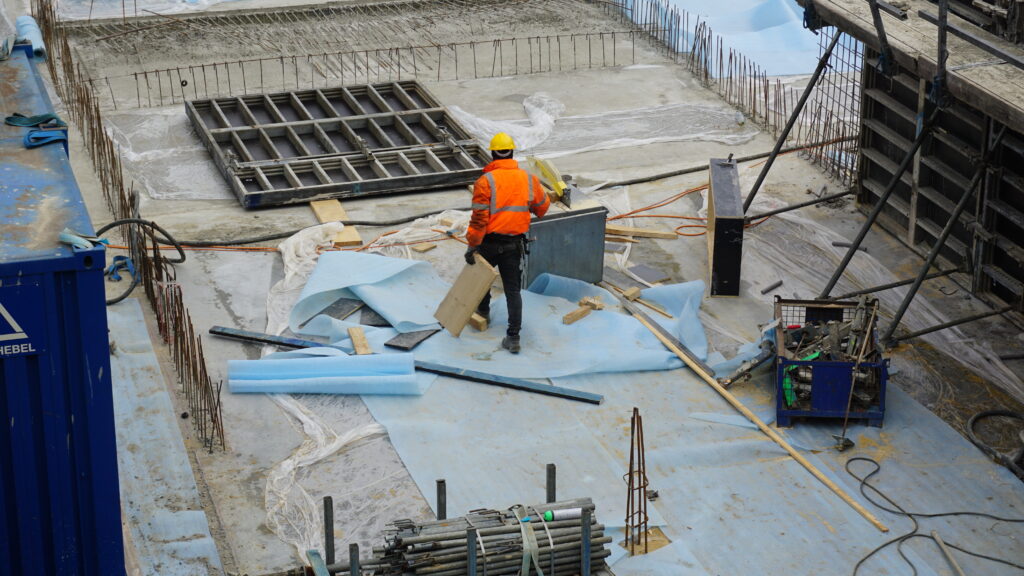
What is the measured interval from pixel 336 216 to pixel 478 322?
3.61m

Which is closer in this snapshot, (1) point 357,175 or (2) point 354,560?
(2) point 354,560

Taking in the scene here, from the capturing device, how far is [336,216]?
15969 millimetres

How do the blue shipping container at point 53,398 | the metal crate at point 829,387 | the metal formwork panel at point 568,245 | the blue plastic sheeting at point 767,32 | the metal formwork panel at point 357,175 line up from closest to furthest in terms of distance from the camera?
the blue shipping container at point 53,398
the metal crate at point 829,387
the metal formwork panel at point 568,245
the metal formwork panel at point 357,175
the blue plastic sheeting at point 767,32

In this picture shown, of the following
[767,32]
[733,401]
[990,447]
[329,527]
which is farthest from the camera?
[767,32]

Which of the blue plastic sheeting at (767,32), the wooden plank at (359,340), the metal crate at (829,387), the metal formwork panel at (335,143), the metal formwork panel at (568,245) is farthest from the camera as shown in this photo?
the blue plastic sheeting at (767,32)

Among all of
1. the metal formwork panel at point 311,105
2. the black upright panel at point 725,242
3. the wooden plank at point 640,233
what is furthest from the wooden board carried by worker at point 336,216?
the black upright panel at point 725,242

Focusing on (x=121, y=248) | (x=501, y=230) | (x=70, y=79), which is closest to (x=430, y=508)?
(x=501, y=230)

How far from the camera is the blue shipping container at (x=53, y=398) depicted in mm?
7516

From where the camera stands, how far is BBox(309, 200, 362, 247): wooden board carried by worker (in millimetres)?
15211

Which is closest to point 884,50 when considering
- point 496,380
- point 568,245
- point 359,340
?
point 568,245

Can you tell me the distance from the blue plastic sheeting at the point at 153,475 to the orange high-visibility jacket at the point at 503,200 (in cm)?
330

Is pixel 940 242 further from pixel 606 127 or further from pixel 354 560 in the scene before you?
pixel 606 127

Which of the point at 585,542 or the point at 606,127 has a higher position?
the point at 606,127

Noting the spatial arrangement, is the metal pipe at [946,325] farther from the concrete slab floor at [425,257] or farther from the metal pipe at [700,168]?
the metal pipe at [700,168]
